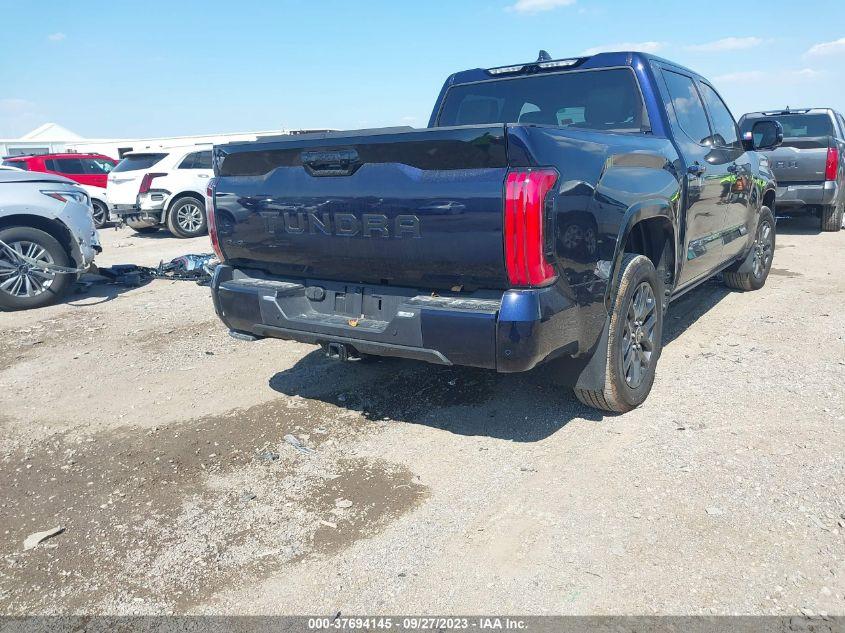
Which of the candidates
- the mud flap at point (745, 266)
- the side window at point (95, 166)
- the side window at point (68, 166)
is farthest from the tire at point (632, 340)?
the side window at point (95, 166)

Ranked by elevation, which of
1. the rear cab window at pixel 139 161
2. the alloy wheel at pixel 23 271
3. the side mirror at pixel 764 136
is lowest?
the alloy wheel at pixel 23 271

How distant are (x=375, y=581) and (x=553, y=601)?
653 mm

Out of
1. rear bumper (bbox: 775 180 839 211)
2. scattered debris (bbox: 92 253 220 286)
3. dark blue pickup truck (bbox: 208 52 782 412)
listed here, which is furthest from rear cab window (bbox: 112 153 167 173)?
rear bumper (bbox: 775 180 839 211)

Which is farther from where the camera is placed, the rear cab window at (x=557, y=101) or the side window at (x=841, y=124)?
the side window at (x=841, y=124)

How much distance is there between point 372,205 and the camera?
304 centimetres

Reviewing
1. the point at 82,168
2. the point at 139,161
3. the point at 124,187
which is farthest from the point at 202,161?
the point at 82,168

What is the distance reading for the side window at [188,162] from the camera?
12.5 meters

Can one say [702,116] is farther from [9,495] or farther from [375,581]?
[9,495]

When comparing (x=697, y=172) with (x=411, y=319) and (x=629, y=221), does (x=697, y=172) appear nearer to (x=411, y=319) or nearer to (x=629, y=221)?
(x=629, y=221)

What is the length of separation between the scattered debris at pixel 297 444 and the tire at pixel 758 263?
4.65 m

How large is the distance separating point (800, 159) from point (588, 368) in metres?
8.29

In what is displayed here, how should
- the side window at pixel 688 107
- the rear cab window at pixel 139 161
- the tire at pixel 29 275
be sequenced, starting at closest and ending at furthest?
1. the side window at pixel 688 107
2. the tire at pixel 29 275
3. the rear cab window at pixel 139 161

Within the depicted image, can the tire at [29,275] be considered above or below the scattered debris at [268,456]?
above

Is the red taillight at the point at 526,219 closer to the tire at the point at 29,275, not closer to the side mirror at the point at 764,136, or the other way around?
the side mirror at the point at 764,136
